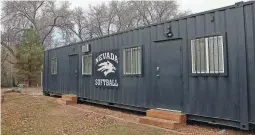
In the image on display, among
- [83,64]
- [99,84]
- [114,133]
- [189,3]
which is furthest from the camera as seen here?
[189,3]

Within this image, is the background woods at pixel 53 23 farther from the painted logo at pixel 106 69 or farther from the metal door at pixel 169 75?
the metal door at pixel 169 75

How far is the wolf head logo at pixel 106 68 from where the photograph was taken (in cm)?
924

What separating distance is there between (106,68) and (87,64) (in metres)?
1.63

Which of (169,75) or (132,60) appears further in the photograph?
(132,60)

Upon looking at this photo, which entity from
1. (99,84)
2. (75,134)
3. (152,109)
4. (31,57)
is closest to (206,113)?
(152,109)

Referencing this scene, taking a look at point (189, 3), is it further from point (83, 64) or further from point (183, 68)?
point (183, 68)

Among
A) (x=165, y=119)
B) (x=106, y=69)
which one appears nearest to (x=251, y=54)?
(x=165, y=119)

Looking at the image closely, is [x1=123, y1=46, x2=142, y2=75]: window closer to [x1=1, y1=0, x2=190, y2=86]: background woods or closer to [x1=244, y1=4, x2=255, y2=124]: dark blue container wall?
[x1=244, y1=4, x2=255, y2=124]: dark blue container wall

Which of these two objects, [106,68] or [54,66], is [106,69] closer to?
[106,68]

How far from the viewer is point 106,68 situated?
9617 millimetres

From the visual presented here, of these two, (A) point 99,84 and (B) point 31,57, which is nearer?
(A) point 99,84

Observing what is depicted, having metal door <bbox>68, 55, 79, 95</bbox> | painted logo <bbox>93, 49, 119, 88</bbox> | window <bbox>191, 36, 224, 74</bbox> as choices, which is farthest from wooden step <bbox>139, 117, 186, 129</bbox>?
metal door <bbox>68, 55, 79, 95</bbox>

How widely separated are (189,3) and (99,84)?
26.5 meters

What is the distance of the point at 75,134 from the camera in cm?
559
